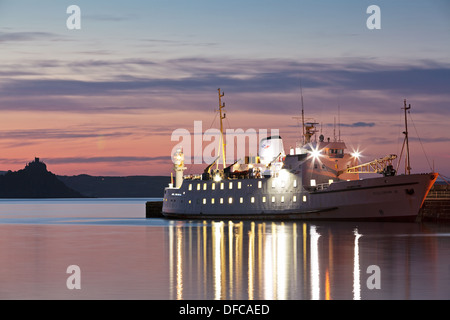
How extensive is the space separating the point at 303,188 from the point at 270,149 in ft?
41.5

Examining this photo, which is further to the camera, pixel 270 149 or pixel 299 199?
pixel 270 149

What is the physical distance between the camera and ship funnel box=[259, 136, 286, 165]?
3337 inches

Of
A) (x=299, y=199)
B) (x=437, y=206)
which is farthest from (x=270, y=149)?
(x=437, y=206)

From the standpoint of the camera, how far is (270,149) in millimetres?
85250

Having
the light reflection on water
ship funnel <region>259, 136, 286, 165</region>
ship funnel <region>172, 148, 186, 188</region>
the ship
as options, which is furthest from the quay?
ship funnel <region>172, 148, 186, 188</region>

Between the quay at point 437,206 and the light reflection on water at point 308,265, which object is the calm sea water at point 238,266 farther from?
the quay at point 437,206

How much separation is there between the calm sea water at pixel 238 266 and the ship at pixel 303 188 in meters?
6.18

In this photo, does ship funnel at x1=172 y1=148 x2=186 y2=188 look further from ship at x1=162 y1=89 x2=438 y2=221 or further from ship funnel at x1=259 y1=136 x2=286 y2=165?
ship funnel at x1=259 y1=136 x2=286 y2=165

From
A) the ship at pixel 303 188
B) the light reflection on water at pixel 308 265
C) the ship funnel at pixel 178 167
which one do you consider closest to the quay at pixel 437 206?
the ship at pixel 303 188

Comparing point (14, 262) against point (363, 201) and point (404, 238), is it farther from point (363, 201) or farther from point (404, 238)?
point (363, 201)

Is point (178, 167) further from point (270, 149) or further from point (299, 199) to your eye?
point (299, 199)

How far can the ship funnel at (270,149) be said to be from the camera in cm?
8475

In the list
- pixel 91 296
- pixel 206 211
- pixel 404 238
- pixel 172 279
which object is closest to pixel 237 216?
pixel 206 211
